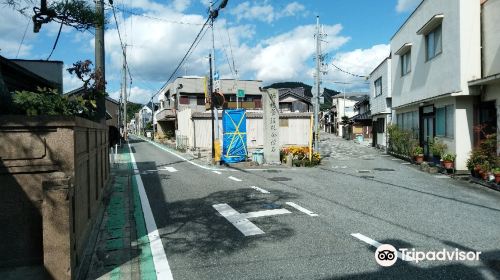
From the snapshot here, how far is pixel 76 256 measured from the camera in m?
4.89

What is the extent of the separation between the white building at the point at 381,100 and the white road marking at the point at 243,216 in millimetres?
21892

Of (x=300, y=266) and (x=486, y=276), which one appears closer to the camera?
(x=486, y=276)

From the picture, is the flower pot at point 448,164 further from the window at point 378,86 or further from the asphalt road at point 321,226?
the window at point 378,86

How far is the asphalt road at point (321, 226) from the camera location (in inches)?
199

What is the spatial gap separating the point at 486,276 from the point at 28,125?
582 centimetres

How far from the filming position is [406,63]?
2178 centimetres

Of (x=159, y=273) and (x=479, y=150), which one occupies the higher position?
(x=479, y=150)

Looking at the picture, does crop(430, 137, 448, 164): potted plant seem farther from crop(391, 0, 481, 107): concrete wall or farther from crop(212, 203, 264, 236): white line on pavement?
crop(212, 203, 264, 236): white line on pavement

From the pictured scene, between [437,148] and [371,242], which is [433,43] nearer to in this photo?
[437,148]

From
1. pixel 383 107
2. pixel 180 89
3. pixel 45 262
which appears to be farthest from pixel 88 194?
pixel 180 89

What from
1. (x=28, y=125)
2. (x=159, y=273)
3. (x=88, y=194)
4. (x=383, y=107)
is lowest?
(x=159, y=273)

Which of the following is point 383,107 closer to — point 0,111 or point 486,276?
point 486,276

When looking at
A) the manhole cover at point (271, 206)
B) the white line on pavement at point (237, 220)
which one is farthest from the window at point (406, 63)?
the white line on pavement at point (237, 220)

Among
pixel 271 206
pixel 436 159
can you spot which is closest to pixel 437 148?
pixel 436 159
